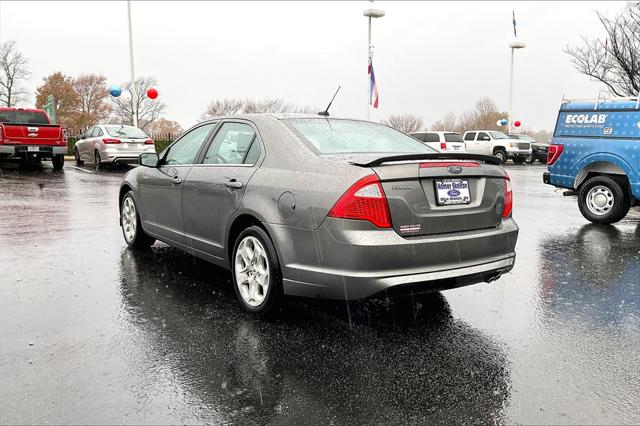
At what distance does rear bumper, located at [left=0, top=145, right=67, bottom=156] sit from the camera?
16438mm

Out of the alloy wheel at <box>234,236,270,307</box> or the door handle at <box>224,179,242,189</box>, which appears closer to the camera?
the alloy wheel at <box>234,236,270,307</box>

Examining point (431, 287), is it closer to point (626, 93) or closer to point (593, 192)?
point (593, 192)

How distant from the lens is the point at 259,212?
12.7ft

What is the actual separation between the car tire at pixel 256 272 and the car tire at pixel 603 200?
7.02 metres

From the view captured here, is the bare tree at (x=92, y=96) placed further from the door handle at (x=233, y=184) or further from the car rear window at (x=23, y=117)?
the door handle at (x=233, y=184)

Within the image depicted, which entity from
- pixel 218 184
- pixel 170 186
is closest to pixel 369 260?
pixel 218 184

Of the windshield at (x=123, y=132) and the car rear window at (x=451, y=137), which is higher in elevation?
the windshield at (x=123, y=132)

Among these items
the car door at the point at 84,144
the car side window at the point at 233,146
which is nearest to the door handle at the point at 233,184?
the car side window at the point at 233,146

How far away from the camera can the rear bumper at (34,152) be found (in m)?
16.4

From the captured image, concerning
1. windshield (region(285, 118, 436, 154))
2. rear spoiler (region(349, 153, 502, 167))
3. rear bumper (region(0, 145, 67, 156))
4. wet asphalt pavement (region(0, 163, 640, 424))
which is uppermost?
windshield (region(285, 118, 436, 154))

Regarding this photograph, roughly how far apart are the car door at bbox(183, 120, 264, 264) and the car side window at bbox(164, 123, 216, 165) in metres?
0.24

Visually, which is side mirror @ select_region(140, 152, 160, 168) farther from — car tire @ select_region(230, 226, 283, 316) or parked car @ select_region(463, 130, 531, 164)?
parked car @ select_region(463, 130, 531, 164)

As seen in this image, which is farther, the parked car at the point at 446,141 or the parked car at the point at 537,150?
the parked car at the point at 537,150

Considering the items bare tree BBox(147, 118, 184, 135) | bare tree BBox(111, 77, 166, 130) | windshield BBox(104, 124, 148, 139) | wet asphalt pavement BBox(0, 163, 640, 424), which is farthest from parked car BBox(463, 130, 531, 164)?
bare tree BBox(147, 118, 184, 135)
